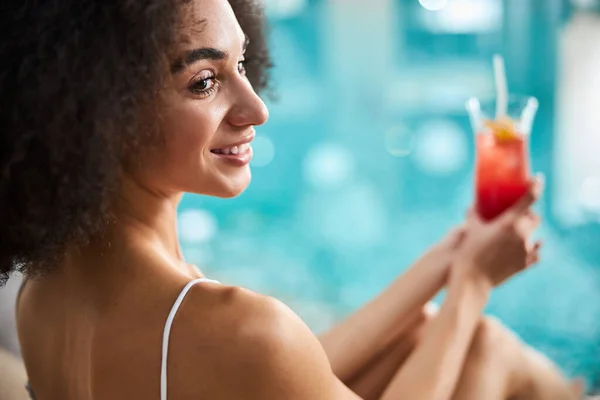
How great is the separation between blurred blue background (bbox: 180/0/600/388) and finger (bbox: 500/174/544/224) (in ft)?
10.8

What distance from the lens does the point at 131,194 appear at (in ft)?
3.35

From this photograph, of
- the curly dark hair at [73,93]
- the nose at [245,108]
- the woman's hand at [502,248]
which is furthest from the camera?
the woman's hand at [502,248]

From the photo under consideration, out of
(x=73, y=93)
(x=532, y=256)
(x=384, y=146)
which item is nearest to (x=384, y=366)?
(x=532, y=256)

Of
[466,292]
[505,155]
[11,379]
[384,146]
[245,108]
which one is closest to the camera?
[245,108]

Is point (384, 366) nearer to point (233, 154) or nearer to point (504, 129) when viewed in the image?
point (504, 129)

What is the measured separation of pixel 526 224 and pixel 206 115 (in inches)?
24.5

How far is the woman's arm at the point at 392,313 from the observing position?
4.63 feet

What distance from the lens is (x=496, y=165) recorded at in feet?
4.57

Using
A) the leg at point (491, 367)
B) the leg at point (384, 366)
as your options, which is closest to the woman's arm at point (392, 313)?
the leg at point (384, 366)

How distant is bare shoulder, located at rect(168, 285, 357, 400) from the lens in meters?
0.90

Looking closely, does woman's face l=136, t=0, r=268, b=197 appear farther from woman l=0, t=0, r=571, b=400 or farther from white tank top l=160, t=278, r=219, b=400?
white tank top l=160, t=278, r=219, b=400

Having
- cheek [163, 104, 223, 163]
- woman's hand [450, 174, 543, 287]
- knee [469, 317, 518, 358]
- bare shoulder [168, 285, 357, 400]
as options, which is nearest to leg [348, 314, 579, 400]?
knee [469, 317, 518, 358]

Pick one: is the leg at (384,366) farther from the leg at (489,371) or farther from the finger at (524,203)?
the finger at (524,203)

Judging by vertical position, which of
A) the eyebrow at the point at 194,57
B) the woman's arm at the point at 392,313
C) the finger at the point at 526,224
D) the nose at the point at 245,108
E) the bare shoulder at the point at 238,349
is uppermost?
the eyebrow at the point at 194,57
